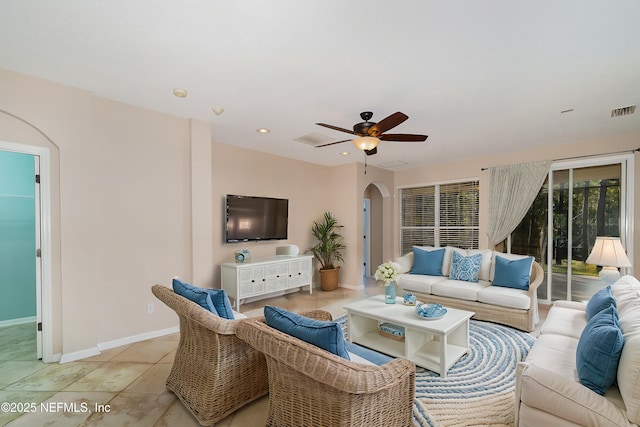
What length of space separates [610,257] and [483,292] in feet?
4.47

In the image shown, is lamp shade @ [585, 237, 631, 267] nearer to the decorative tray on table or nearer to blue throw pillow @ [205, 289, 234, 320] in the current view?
the decorative tray on table

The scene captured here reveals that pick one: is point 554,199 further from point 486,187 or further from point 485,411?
point 485,411

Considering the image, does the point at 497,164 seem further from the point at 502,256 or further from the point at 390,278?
the point at 390,278

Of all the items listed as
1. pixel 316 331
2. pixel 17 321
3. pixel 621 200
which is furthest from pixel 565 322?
pixel 17 321

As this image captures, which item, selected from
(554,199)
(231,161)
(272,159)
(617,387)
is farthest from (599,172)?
(231,161)

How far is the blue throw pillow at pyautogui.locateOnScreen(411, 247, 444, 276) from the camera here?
4617mm

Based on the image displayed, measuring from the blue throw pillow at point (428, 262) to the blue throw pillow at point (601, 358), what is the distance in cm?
298

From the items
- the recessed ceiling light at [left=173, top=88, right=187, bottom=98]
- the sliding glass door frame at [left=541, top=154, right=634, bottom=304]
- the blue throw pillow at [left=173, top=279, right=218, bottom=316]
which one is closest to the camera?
the blue throw pillow at [left=173, top=279, right=218, bottom=316]

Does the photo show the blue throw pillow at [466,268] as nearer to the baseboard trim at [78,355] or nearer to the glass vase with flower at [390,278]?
the glass vase with flower at [390,278]

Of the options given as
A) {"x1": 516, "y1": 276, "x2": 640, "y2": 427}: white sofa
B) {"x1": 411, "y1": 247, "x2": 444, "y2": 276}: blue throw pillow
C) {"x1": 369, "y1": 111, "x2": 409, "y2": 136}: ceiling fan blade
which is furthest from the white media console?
{"x1": 516, "y1": 276, "x2": 640, "y2": 427}: white sofa

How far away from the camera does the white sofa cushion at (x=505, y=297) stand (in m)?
3.52

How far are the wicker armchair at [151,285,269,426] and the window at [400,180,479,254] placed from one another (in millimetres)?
4880

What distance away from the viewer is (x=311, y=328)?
152 centimetres

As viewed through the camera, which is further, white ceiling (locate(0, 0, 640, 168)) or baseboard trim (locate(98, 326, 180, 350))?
baseboard trim (locate(98, 326, 180, 350))
